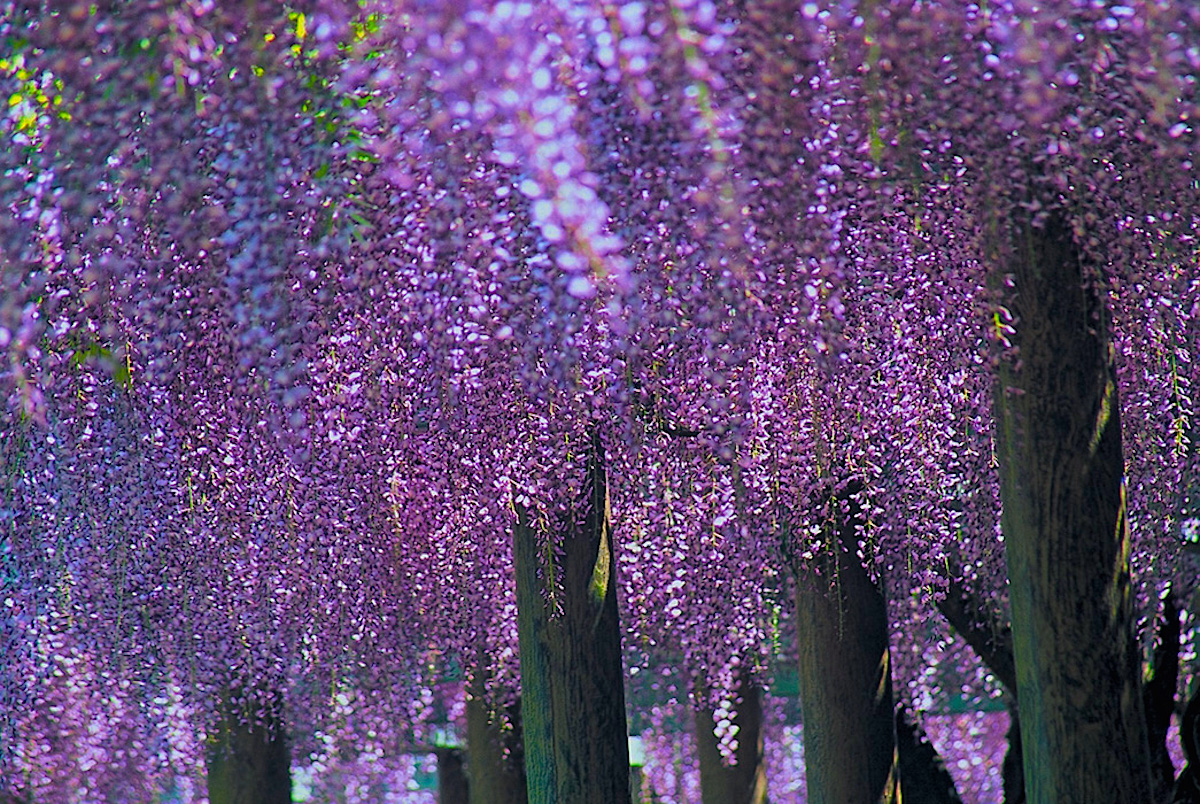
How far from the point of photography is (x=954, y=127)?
5.66 metres

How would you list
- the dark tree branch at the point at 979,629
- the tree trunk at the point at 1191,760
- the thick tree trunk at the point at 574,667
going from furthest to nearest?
the dark tree branch at the point at 979,629, the tree trunk at the point at 1191,760, the thick tree trunk at the point at 574,667

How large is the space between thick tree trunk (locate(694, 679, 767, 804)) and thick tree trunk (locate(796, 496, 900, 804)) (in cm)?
472

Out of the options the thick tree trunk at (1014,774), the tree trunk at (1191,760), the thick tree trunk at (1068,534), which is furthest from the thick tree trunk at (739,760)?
the thick tree trunk at (1068,534)

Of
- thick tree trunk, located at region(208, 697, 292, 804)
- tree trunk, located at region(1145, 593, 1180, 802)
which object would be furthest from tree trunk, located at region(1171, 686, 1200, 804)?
thick tree trunk, located at region(208, 697, 292, 804)

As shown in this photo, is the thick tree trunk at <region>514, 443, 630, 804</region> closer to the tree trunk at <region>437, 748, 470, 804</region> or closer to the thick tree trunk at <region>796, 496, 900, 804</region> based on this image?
the thick tree trunk at <region>796, 496, 900, 804</region>

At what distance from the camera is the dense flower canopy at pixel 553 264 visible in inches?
197

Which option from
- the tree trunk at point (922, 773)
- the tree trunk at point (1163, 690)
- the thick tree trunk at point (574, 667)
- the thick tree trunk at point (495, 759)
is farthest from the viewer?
the thick tree trunk at point (495, 759)

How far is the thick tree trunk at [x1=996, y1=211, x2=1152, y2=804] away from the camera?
6.31 meters

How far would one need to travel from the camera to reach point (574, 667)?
840 centimetres

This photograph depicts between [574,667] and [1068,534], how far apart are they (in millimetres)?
2968

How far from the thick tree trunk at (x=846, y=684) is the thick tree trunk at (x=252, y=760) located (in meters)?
6.02

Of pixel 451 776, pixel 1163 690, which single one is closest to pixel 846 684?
pixel 1163 690

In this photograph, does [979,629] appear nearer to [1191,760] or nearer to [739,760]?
[1191,760]

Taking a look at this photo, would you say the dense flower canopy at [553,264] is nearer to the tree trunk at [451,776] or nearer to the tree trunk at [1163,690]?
the tree trunk at [1163,690]
